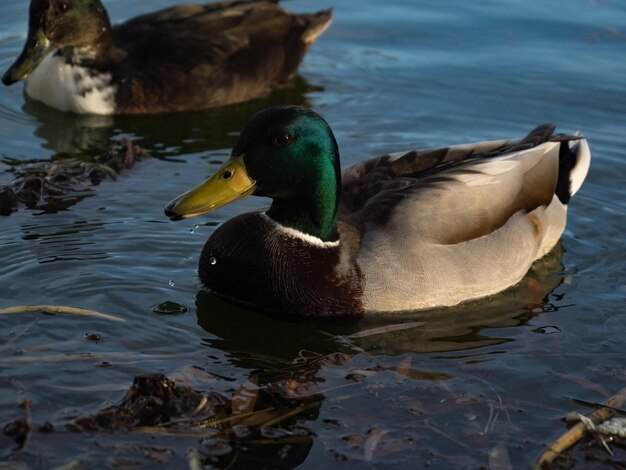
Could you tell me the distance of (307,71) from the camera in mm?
13117

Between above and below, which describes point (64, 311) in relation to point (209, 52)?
below

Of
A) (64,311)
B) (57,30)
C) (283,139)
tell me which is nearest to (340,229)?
(283,139)

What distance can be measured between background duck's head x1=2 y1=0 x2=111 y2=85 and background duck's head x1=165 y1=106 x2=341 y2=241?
4464 mm

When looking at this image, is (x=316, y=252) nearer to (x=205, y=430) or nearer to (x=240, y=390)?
(x=240, y=390)

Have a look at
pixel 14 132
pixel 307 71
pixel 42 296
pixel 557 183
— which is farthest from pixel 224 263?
pixel 307 71

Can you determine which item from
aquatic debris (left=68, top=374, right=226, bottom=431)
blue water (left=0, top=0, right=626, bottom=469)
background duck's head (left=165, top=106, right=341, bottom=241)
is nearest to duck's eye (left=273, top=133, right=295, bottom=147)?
background duck's head (left=165, top=106, right=341, bottom=241)

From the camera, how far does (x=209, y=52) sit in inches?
472

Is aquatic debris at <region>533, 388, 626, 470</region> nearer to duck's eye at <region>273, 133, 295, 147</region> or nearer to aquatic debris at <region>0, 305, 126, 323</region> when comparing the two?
duck's eye at <region>273, 133, 295, 147</region>

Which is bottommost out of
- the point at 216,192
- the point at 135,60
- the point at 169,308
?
the point at 169,308

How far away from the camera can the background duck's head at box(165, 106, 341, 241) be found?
7418mm

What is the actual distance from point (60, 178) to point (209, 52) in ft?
8.94

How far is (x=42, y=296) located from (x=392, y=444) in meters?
2.64

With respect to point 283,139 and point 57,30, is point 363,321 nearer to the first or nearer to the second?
point 283,139

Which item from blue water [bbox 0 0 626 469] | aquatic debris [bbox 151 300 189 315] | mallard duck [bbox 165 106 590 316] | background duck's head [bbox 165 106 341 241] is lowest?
aquatic debris [bbox 151 300 189 315]
